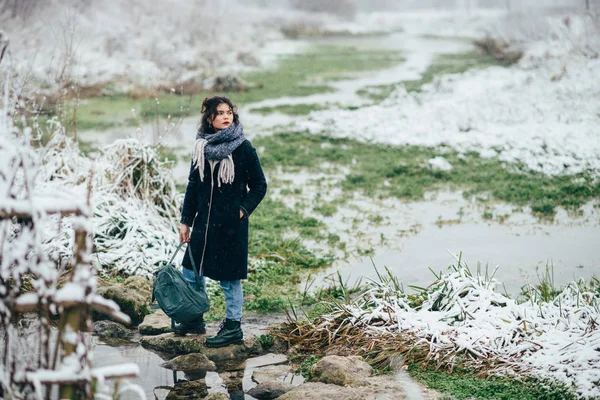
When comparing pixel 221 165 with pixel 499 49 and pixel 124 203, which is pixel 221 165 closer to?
pixel 124 203

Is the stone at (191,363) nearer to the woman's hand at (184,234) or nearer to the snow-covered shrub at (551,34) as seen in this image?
the woman's hand at (184,234)

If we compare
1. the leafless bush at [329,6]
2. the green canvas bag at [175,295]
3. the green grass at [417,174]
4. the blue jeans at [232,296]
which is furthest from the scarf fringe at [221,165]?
the leafless bush at [329,6]

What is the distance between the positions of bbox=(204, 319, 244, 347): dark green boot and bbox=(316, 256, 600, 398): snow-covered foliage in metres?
0.62

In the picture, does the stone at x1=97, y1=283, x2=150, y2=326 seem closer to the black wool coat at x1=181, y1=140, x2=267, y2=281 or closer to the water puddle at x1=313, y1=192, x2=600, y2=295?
the black wool coat at x1=181, y1=140, x2=267, y2=281

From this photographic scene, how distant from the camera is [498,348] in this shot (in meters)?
4.86

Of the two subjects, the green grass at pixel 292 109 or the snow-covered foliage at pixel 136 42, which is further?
the snow-covered foliage at pixel 136 42

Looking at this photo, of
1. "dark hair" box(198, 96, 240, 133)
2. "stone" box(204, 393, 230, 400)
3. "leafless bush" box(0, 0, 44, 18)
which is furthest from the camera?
"leafless bush" box(0, 0, 44, 18)

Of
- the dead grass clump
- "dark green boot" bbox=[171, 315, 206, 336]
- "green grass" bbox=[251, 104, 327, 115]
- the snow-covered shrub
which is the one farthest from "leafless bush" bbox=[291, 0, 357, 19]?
"dark green boot" bbox=[171, 315, 206, 336]

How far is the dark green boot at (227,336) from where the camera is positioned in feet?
16.7

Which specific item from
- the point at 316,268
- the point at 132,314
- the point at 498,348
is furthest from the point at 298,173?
the point at 498,348

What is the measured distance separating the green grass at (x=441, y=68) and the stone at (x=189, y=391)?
1596 cm

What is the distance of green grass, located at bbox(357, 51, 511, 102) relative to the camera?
21.5 metres

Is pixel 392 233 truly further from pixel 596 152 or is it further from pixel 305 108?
pixel 305 108

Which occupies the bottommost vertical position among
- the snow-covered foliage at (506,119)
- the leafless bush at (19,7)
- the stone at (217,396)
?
the stone at (217,396)
